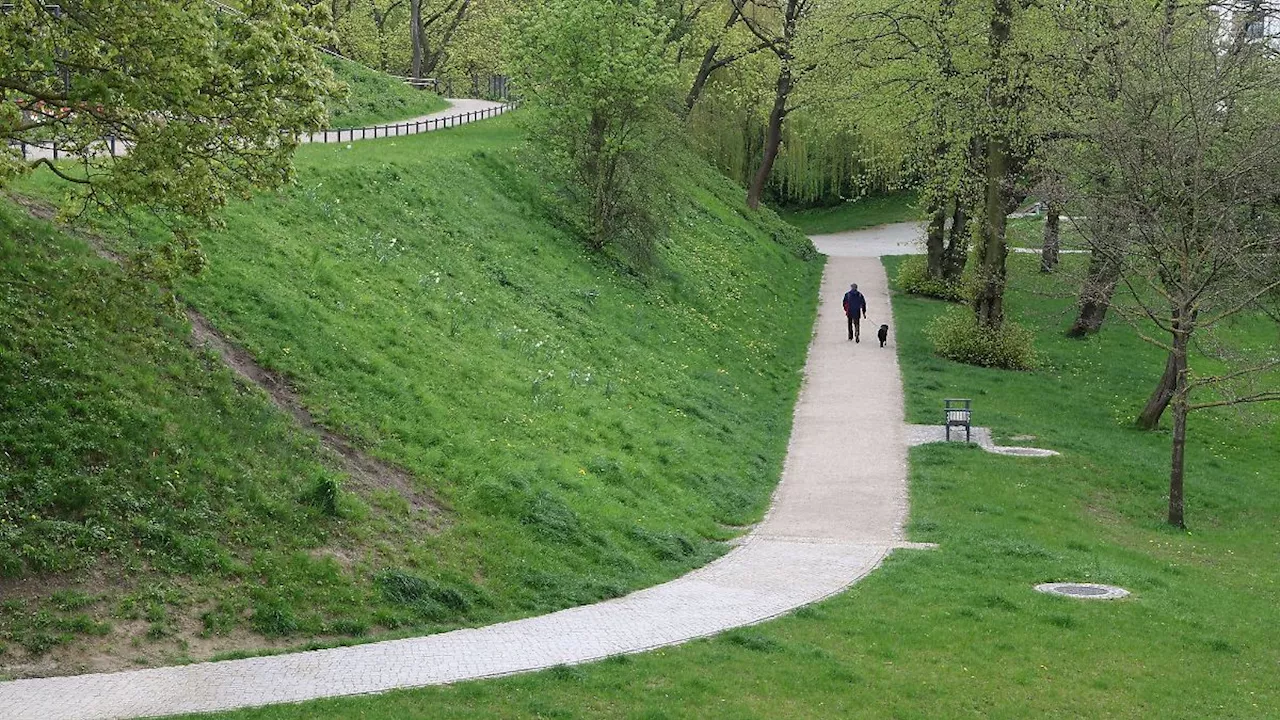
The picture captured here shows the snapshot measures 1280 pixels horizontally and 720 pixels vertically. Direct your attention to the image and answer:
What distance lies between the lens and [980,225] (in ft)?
111

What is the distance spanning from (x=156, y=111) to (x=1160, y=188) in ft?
56.1

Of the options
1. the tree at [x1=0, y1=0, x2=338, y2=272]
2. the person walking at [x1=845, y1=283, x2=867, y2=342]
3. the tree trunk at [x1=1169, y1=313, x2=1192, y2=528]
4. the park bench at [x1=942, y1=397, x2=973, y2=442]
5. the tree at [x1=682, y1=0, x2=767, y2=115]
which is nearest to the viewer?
the tree at [x1=0, y1=0, x2=338, y2=272]

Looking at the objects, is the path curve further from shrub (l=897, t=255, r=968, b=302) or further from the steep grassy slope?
shrub (l=897, t=255, r=968, b=302)

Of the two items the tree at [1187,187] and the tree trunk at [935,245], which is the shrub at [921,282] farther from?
the tree at [1187,187]

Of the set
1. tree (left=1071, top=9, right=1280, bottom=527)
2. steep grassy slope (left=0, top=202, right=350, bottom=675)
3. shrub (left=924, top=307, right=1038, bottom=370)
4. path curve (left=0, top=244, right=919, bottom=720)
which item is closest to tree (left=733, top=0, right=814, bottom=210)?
shrub (left=924, top=307, right=1038, bottom=370)

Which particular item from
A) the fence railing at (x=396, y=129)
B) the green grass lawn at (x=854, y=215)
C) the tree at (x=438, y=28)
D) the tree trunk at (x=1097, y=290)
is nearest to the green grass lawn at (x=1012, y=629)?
the tree trunk at (x=1097, y=290)

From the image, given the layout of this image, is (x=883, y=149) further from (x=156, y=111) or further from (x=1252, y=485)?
(x=156, y=111)

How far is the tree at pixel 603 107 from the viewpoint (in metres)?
32.0

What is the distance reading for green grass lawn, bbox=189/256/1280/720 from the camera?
11961mm

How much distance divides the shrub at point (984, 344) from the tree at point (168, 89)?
2312cm

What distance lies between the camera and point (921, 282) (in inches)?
1770

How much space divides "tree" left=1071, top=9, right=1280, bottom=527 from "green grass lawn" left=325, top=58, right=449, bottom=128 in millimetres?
24219

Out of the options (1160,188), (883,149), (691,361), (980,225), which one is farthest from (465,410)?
(883,149)

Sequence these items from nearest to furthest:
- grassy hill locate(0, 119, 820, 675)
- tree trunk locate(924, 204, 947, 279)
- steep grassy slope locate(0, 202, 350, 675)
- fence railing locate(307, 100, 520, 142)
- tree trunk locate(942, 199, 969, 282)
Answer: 1. steep grassy slope locate(0, 202, 350, 675)
2. grassy hill locate(0, 119, 820, 675)
3. fence railing locate(307, 100, 520, 142)
4. tree trunk locate(942, 199, 969, 282)
5. tree trunk locate(924, 204, 947, 279)
